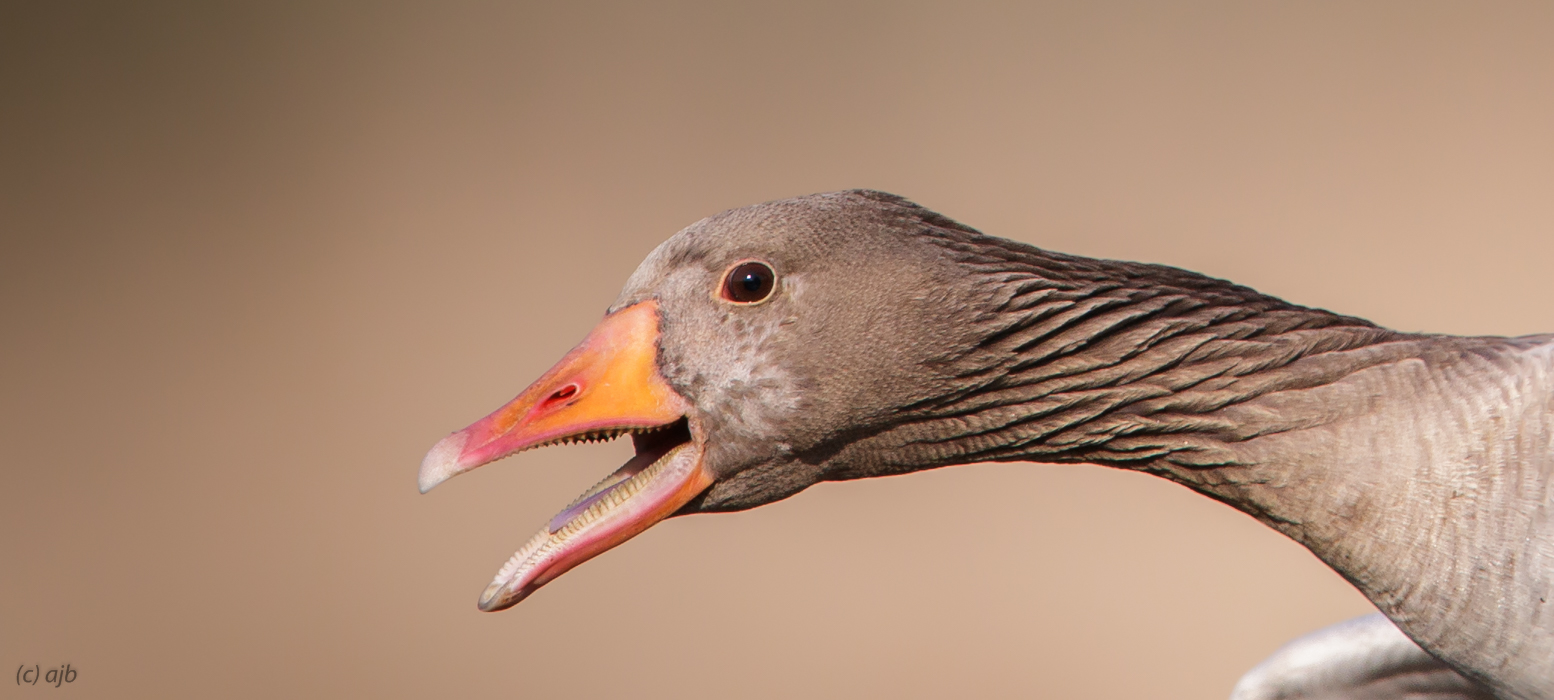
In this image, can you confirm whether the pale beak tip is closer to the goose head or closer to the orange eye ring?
the goose head

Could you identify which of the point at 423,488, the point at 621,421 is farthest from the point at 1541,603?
the point at 423,488

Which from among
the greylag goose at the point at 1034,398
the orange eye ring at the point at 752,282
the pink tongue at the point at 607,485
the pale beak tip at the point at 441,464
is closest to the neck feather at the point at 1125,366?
the greylag goose at the point at 1034,398

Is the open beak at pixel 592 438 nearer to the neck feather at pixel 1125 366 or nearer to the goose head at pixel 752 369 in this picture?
the goose head at pixel 752 369

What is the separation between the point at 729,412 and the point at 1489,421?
838 mm

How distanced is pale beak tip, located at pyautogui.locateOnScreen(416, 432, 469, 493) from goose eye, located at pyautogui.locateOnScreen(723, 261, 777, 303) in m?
0.38

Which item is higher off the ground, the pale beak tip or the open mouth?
the pale beak tip

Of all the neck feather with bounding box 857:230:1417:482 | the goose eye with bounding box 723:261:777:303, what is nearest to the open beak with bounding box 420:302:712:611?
the goose eye with bounding box 723:261:777:303

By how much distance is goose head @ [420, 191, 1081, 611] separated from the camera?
4.04ft

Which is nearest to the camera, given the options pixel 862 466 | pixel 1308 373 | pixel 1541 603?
pixel 1541 603

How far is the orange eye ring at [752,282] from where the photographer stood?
1267 mm

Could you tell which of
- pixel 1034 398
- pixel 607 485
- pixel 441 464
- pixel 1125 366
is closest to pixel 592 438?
pixel 607 485

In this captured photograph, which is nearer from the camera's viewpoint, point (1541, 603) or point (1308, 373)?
point (1541, 603)

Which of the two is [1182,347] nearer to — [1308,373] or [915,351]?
[1308,373]

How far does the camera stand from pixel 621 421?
1.26 metres
